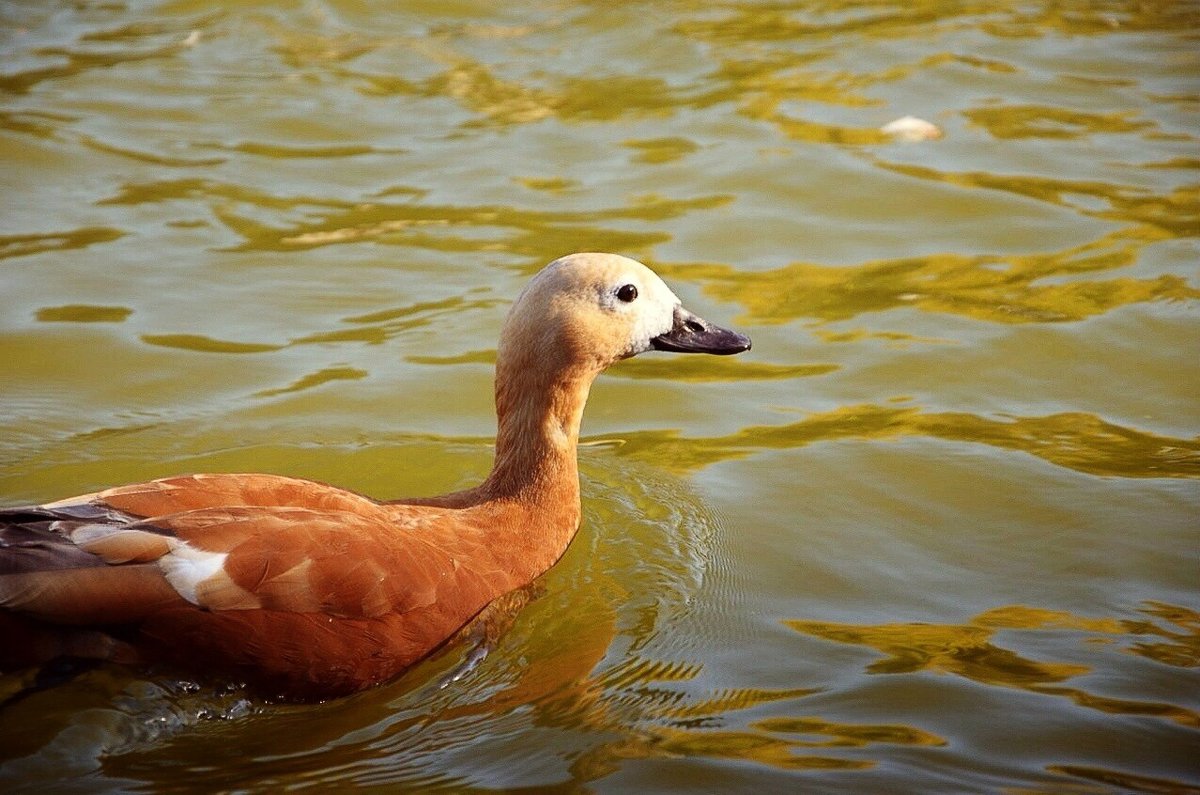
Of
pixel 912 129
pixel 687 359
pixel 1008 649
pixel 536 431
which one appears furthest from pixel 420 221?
pixel 1008 649

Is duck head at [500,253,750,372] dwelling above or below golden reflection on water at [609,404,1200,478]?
above

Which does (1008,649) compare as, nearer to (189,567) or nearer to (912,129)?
Answer: (189,567)

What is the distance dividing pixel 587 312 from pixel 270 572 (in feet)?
4.24

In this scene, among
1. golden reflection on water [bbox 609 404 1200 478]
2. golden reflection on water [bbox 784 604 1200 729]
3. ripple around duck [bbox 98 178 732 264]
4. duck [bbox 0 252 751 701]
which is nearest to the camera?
duck [bbox 0 252 751 701]

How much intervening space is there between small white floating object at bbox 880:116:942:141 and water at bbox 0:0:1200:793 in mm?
→ 107

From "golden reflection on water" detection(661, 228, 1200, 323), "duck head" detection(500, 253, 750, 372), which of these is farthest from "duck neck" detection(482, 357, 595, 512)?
"golden reflection on water" detection(661, 228, 1200, 323)

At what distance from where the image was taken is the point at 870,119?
8.77 meters

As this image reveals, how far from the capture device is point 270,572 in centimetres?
371

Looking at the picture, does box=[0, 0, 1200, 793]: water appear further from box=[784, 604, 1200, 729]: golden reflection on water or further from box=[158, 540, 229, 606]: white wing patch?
box=[158, 540, 229, 606]: white wing patch

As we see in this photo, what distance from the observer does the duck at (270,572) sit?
3598 mm

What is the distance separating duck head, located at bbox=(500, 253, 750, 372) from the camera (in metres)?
4.39

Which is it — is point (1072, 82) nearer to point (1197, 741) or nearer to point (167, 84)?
point (167, 84)

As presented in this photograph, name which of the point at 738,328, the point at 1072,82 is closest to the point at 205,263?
the point at 738,328

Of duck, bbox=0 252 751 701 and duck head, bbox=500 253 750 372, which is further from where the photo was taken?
duck head, bbox=500 253 750 372
